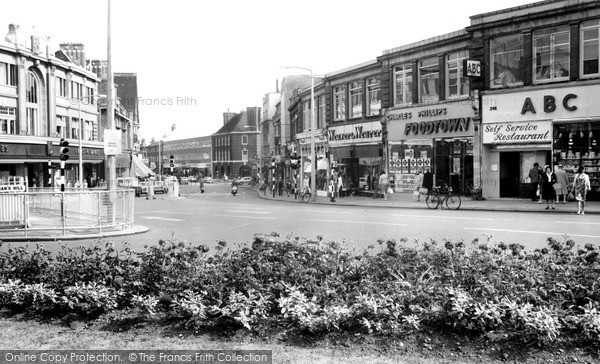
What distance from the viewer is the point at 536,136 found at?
26703 millimetres

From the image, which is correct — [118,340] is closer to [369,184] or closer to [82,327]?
[82,327]

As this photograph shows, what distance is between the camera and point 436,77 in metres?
32.2

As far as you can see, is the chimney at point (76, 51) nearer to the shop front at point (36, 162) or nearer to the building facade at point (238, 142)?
the shop front at point (36, 162)

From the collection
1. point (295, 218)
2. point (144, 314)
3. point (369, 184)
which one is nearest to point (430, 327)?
point (144, 314)

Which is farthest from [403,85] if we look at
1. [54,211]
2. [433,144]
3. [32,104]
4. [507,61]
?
[32,104]

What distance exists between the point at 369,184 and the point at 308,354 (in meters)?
34.3

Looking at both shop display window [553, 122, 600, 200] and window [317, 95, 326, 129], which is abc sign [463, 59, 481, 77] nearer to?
shop display window [553, 122, 600, 200]

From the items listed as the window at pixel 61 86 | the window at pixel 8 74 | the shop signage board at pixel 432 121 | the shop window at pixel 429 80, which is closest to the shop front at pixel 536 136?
the shop signage board at pixel 432 121

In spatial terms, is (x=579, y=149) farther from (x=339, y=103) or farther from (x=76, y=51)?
(x=76, y=51)

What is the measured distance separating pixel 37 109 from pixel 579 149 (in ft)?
146

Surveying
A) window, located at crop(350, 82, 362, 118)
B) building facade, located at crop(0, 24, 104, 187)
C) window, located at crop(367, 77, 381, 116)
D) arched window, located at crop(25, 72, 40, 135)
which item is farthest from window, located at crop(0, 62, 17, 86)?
window, located at crop(367, 77, 381, 116)

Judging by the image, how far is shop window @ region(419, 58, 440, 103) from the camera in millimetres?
32219

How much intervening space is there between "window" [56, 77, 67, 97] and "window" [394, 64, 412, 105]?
3437 centimetres

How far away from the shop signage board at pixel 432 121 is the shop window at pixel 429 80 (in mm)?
678
